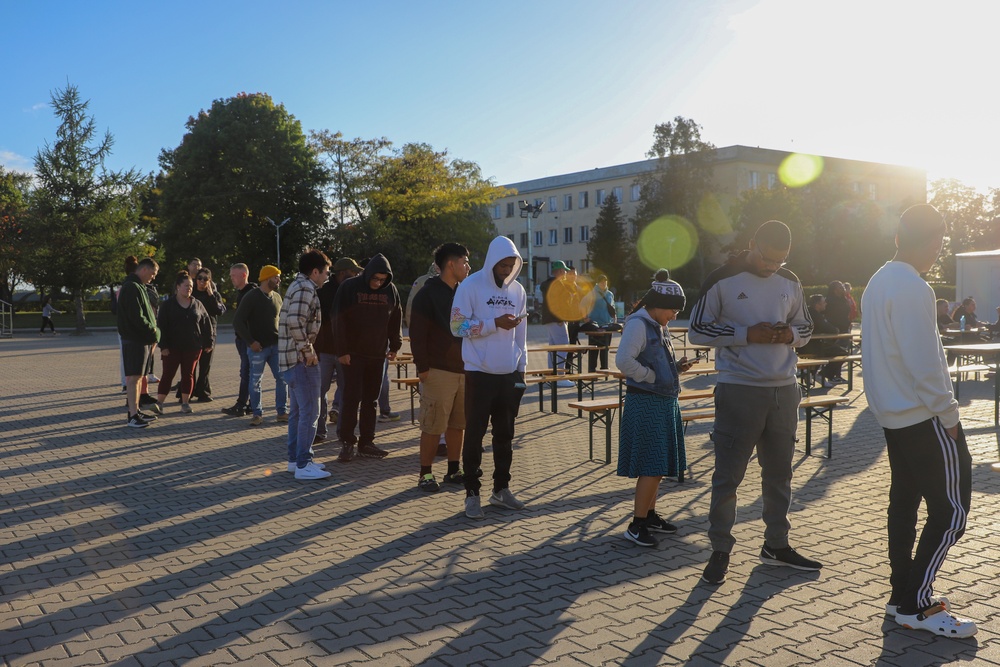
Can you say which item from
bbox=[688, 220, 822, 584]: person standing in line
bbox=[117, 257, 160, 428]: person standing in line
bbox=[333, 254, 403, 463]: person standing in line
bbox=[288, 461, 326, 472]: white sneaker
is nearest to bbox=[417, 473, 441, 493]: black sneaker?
bbox=[288, 461, 326, 472]: white sneaker

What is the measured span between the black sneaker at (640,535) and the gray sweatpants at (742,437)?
712mm

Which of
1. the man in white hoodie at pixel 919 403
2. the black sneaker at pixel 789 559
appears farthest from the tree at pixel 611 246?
the man in white hoodie at pixel 919 403

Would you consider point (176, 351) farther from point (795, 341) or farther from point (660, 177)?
point (660, 177)

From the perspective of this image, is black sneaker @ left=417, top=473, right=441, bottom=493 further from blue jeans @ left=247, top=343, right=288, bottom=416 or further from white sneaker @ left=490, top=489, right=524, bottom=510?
blue jeans @ left=247, top=343, right=288, bottom=416

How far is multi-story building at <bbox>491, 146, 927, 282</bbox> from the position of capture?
7631 centimetres

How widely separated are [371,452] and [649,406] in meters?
3.84

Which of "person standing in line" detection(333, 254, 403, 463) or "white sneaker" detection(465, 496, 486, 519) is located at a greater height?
"person standing in line" detection(333, 254, 403, 463)

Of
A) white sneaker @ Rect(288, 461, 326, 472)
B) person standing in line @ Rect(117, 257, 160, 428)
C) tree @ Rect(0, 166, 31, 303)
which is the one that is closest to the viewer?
white sneaker @ Rect(288, 461, 326, 472)

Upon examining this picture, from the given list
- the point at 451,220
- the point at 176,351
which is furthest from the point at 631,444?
the point at 451,220

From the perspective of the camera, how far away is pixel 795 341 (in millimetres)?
4895

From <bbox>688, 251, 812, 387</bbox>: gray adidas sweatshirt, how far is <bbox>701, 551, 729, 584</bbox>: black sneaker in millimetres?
989

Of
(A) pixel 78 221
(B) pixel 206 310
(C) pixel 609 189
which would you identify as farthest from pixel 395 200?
(B) pixel 206 310

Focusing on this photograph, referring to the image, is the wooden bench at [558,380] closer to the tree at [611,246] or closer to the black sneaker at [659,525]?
the black sneaker at [659,525]

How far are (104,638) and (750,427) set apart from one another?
3.51 m
